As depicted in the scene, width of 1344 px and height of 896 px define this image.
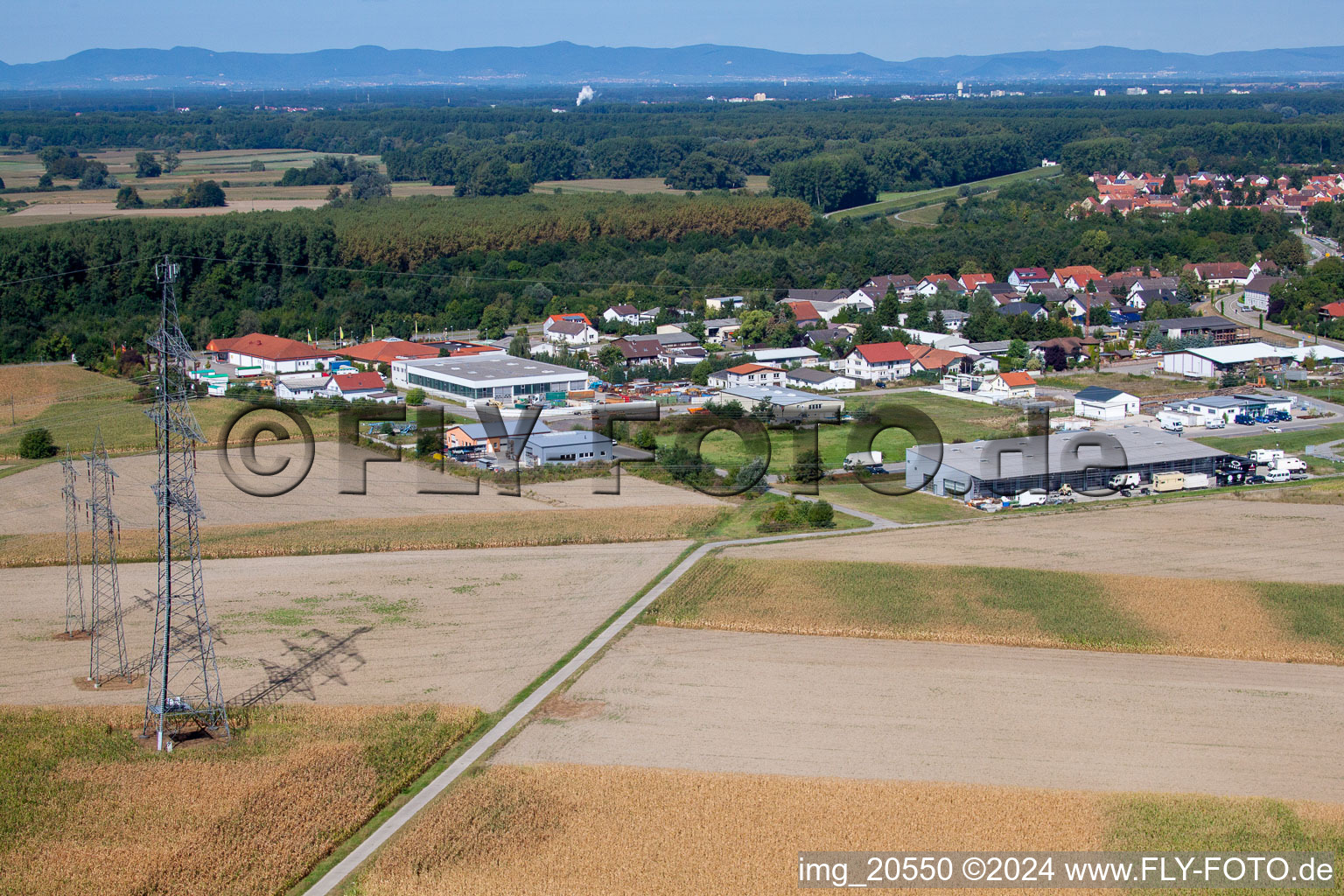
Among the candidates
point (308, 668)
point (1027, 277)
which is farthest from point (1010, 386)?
point (308, 668)

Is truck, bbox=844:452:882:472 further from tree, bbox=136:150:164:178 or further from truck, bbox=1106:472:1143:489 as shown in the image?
tree, bbox=136:150:164:178

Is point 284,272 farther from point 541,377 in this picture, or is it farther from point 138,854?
point 138,854

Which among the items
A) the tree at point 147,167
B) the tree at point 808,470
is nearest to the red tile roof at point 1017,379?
the tree at point 808,470

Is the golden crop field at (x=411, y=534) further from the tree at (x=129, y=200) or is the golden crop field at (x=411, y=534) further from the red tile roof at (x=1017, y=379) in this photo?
the tree at (x=129, y=200)

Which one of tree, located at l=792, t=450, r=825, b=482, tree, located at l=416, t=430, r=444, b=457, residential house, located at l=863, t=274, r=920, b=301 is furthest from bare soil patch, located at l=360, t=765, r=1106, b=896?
residential house, located at l=863, t=274, r=920, b=301

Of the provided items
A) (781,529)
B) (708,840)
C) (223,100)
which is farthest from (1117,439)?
(223,100)
